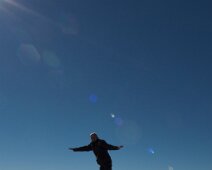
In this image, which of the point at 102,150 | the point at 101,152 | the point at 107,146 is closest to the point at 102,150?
the point at 102,150

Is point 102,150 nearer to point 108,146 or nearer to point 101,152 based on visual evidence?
point 101,152

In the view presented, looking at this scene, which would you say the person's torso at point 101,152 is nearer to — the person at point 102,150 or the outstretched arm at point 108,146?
the person at point 102,150

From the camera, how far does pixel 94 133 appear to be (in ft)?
262

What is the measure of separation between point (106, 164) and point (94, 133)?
178cm

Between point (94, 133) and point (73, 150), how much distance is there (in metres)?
1.53

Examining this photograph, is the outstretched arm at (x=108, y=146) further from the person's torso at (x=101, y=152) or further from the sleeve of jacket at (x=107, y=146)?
the person's torso at (x=101, y=152)

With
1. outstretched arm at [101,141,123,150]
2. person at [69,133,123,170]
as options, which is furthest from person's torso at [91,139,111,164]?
outstretched arm at [101,141,123,150]

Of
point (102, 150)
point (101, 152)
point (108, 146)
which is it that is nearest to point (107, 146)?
point (108, 146)

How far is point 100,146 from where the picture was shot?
80.0 m

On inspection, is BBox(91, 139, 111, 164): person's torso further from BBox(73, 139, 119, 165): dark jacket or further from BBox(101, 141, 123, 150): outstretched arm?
BBox(101, 141, 123, 150): outstretched arm

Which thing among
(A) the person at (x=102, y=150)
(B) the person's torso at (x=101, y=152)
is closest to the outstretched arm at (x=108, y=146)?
(A) the person at (x=102, y=150)

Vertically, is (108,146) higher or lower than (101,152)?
higher

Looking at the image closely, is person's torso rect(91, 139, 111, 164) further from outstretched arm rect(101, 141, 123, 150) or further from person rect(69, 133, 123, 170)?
outstretched arm rect(101, 141, 123, 150)

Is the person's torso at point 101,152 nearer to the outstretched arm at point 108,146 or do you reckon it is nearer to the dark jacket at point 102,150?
the dark jacket at point 102,150
